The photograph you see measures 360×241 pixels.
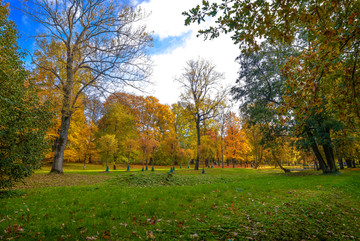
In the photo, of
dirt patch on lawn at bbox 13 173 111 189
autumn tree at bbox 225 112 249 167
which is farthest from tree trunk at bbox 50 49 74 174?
autumn tree at bbox 225 112 249 167

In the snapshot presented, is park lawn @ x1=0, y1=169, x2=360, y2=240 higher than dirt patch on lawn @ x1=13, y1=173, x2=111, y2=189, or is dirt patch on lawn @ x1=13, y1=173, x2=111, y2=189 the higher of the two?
park lawn @ x1=0, y1=169, x2=360, y2=240

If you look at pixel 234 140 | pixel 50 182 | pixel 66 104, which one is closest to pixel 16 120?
pixel 50 182

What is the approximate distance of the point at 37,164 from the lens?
7516 millimetres

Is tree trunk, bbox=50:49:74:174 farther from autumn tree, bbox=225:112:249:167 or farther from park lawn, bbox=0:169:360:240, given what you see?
autumn tree, bbox=225:112:249:167

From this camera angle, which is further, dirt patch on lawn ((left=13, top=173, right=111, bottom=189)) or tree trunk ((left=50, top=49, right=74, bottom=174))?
tree trunk ((left=50, top=49, right=74, bottom=174))

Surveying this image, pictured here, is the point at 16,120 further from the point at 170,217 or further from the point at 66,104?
the point at 66,104

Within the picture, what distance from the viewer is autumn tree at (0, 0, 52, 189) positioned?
630cm

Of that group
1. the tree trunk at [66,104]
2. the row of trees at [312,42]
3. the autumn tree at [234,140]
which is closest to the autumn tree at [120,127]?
the tree trunk at [66,104]

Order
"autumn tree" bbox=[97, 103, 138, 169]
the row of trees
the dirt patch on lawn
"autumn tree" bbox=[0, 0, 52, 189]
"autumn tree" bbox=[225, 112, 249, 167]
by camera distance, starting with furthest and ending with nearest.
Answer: "autumn tree" bbox=[225, 112, 249, 167]
"autumn tree" bbox=[97, 103, 138, 169]
the dirt patch on lawn
"autumn tree" bbox=[0, 0, 52, 189]
the row of trees

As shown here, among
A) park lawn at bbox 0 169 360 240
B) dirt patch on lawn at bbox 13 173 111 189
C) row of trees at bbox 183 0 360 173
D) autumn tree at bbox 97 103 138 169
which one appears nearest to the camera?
row of trees at bbox 183 0 360 173

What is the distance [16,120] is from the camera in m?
6.74

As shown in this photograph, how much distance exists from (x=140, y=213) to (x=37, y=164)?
212 inches

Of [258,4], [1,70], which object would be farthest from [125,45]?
[258,4]

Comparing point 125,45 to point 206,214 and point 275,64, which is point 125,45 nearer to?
point 206,214
